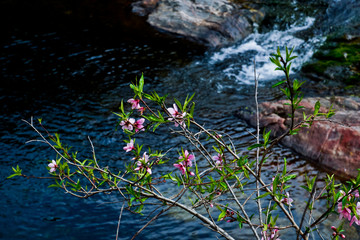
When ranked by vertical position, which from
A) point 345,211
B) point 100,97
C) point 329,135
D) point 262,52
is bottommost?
point 100,97

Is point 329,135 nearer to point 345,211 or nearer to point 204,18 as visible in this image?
point 345,211

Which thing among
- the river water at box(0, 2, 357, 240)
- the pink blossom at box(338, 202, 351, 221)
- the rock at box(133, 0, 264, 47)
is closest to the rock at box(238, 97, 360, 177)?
the river water at box(0, 2, 357, 240)

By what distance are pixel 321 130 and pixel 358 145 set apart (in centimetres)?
61

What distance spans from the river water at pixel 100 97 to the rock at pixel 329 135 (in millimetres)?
219

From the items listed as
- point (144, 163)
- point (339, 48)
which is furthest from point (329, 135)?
point (339, 48)

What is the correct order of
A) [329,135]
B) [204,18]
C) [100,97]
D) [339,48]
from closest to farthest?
[329,135]
[100,97]
[339,48]
[204,18]

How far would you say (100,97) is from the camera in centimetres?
754

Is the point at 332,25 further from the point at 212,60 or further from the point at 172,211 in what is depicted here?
the point at 172,211

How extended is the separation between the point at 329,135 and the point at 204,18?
7075mm

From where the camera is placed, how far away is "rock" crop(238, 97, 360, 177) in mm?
4980

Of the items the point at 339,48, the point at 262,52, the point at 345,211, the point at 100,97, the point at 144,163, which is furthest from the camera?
the point at 262,52

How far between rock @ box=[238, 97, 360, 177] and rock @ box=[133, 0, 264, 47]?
183 inches

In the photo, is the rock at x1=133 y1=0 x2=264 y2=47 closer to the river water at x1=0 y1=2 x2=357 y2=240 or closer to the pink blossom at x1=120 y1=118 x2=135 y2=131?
the river water at x1=0 y1=2 x2=357 y2=240

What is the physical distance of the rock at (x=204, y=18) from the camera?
10.7 metres
